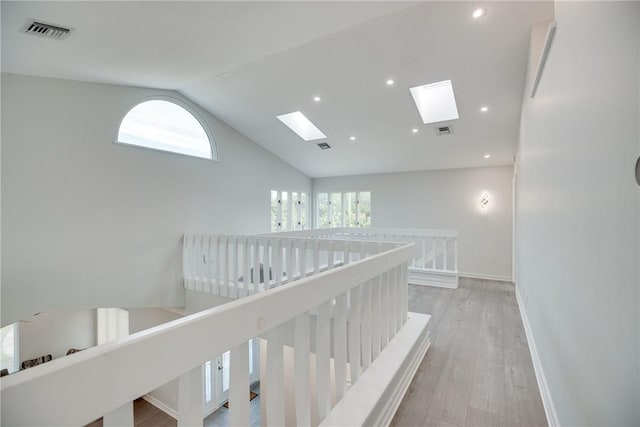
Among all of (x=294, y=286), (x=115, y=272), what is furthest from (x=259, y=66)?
(x=294, y=286)

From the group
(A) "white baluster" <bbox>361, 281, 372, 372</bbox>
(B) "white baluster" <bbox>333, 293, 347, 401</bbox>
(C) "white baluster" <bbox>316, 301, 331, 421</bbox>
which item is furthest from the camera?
(A) "white baluster" <bbox>361, 281, 372, 372</bbox>

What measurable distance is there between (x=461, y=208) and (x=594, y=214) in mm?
5916

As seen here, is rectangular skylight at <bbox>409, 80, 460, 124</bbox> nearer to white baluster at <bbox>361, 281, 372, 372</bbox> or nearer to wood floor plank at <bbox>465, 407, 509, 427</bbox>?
white baluster at <bbox>361, 281, 372, 372</bbox>

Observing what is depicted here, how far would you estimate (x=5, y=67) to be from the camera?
117 inches

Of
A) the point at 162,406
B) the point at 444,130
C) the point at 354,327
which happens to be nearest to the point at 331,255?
the point at 354,327

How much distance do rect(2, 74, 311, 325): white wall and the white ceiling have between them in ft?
1.35

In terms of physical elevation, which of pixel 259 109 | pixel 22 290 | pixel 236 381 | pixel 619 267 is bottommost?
pixel 22 290

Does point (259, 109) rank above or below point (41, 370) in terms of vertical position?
above

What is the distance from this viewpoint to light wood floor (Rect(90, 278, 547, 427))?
1.75 m

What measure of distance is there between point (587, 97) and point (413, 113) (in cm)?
378

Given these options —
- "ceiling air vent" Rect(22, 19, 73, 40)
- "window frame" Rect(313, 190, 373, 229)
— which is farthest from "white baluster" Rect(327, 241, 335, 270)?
"window frame" Rect(313, 190, 373, 229)

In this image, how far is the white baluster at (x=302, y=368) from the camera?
1173 mm

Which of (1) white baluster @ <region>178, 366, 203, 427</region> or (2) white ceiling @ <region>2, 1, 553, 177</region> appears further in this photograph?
(2) white ceiling @ <region>2, 1, 553, 177</region>

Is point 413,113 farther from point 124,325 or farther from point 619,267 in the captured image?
point 124,325
